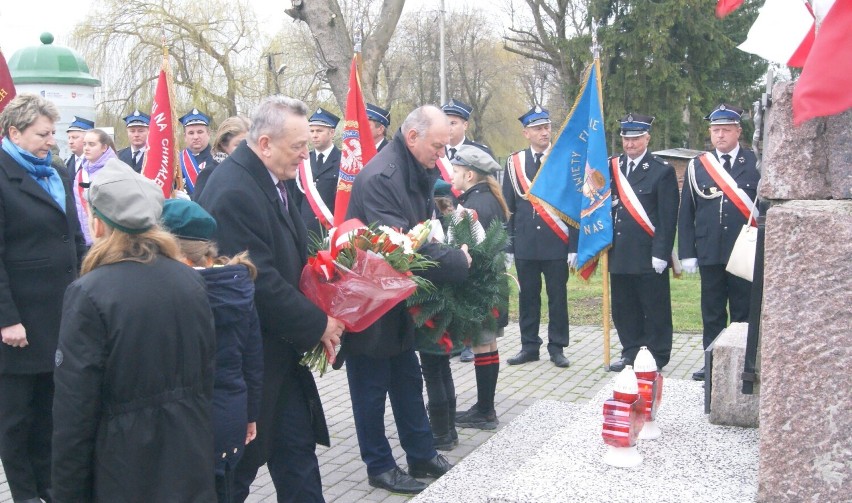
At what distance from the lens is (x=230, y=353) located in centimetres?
298

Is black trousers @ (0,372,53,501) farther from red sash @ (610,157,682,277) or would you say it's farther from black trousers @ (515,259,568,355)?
red sash @ (610,157,682,277)

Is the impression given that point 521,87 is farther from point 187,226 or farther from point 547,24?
point 187,226

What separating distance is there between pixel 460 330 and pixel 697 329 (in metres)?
5.14

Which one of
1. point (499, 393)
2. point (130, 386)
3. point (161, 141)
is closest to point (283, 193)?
point (130, 386)

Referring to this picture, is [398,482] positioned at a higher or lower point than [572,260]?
lower

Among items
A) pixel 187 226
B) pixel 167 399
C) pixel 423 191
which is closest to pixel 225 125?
pixel 423 191

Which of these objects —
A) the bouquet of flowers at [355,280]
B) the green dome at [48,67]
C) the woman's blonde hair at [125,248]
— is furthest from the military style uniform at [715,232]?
the green dome at [48,67]

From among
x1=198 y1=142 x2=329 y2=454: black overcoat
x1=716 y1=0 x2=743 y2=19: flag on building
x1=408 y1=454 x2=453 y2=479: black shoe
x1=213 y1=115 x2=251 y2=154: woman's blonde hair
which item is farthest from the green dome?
x1=716 y1=0 x2=743 y2=19: flag on building

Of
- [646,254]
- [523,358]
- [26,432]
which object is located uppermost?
[646,254]

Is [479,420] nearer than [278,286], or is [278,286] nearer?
[278,286]

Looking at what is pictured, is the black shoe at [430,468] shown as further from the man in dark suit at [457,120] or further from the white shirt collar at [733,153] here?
the white shirt collar at [733,153]

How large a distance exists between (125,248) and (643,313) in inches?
219

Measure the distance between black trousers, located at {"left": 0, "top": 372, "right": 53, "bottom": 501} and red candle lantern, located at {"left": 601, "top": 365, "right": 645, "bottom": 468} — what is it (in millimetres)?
2797

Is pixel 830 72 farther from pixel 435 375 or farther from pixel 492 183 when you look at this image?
pixel 492 183
